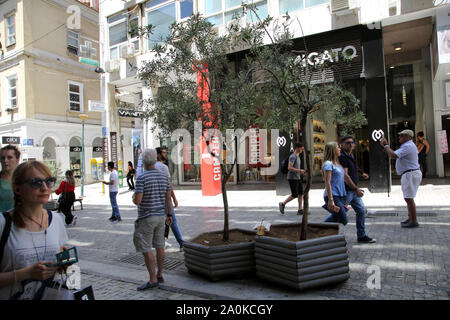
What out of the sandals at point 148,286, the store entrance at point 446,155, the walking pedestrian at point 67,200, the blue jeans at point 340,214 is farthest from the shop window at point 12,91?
the store entrance at point 446,155

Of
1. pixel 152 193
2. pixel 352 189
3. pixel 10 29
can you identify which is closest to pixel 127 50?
pixel 10 29

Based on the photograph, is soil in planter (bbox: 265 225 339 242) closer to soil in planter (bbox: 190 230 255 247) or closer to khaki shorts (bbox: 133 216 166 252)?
soil in planter (bbox: 190 230 255 247)

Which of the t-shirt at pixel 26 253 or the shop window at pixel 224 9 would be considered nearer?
the t-shirt at pixel 26 253

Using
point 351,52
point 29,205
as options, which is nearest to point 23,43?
point 351,52

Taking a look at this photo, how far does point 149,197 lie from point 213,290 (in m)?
1.43

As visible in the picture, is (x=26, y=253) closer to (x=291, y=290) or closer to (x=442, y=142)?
(x=291, y=290)

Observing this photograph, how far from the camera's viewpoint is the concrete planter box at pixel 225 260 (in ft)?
14.1

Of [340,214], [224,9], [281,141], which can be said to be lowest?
[340,214]

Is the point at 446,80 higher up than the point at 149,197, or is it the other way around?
the point at 446,80

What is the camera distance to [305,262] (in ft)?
12.4

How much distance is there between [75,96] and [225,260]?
24727 mm

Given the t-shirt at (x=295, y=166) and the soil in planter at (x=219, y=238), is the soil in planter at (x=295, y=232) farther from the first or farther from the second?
the t-shirt at (x=295, y=166)
